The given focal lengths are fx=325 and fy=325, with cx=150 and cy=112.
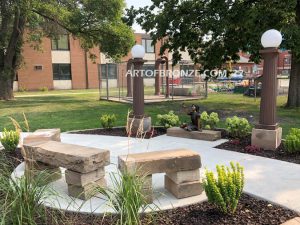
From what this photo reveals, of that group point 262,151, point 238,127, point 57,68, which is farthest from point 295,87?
point 57,68

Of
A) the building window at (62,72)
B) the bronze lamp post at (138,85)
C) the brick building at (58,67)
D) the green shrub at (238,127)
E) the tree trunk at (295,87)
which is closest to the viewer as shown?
the green shrub at (238,127)

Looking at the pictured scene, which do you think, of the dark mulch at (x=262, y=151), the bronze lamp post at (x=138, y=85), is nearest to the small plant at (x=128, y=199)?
the dark mulch at (x=262, y=151)

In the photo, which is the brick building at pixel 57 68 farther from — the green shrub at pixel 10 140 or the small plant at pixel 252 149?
the small plant at pixel 252 149

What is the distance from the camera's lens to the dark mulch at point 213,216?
356 centimetres

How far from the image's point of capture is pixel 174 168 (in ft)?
13.5

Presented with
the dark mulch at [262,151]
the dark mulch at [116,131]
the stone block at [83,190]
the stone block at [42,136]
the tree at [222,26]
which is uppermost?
the tree at [222,26]

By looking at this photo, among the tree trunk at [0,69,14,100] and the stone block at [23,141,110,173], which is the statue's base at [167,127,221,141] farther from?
the tree trunk at [0,69,14,100]

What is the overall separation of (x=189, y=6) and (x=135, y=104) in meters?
7.27

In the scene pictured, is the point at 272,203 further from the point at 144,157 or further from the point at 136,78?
the point at 136,78

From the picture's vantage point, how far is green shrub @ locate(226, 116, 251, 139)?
24.7 ft

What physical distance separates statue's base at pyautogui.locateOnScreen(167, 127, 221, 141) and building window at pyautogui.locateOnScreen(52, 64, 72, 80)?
28.9 m

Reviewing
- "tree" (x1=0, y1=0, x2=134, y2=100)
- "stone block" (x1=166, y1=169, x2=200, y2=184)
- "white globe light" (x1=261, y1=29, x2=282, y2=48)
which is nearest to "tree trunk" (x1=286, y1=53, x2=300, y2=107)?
"white globe light" (x1=261, y1=29, x2=282, y2=48)

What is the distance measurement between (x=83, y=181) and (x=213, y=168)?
8.12ft

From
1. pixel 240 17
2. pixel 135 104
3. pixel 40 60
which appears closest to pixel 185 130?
pixel 135 104
